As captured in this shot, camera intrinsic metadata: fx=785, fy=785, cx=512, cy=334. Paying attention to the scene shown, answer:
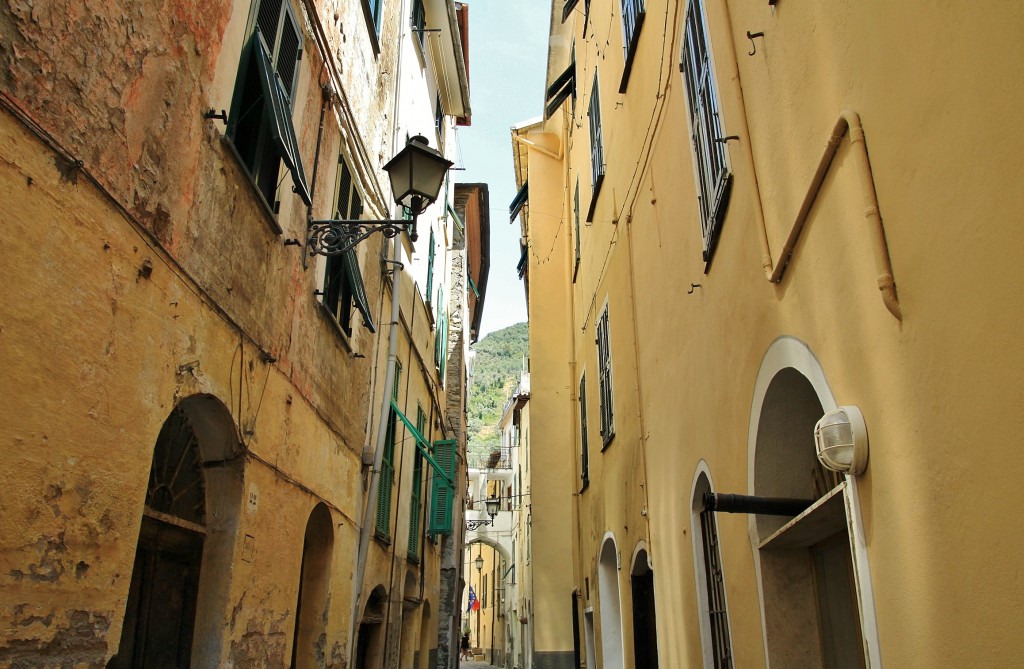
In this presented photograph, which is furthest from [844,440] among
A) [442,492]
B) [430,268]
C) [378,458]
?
[442,492]

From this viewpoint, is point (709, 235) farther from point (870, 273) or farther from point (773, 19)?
point (870, 273)

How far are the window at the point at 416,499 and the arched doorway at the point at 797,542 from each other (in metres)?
9.47

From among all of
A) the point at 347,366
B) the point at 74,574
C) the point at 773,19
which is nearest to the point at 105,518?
the point at 74,574

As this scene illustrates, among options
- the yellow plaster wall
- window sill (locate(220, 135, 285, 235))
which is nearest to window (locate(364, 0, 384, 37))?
window sill (locate(220, 135, 285, 235))

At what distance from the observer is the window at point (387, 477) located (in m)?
10.5

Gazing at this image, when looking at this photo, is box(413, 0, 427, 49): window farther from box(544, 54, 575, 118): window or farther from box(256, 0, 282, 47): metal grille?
box(256, 0, 282, 47): metal grille

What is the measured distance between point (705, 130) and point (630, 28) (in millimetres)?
3533

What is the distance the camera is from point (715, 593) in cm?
551

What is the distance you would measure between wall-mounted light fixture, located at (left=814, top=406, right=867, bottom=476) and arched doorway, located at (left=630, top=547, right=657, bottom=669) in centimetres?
545

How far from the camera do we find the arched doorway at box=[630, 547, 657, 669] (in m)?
8.27

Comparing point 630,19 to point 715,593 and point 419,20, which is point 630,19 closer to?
point 715,593

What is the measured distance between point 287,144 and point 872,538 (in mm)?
4378

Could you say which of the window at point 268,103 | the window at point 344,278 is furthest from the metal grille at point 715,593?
the window at point 344,278

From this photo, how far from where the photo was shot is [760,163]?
4074mm
